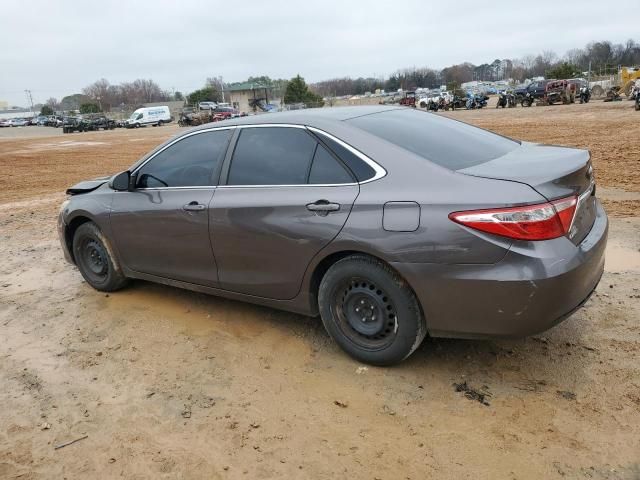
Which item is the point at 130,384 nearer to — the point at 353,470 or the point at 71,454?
the point at 71,454

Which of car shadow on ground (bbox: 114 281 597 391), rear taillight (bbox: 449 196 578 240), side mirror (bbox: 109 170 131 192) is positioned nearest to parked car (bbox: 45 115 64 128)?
side mirror (bbox: 109 170 131 192)

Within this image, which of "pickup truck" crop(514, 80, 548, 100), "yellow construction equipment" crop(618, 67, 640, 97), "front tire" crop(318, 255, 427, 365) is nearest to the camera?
"front tire" crop(318, 255, 427, 365)

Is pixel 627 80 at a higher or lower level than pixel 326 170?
higher

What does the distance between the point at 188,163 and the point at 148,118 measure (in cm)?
5735

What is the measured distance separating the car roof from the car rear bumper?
1214 mm

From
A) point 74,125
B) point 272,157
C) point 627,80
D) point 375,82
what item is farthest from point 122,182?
point 375,82

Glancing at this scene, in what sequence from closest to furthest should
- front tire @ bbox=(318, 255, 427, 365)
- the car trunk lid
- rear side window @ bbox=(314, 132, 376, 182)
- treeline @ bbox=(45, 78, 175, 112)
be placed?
the car trunk lid → front tire @ bbox=(318, 255, 427, 365) → rear side window @ bbox=(314, 132, 376, 182) → treeline @ bbox=(45, 78, 175, 112)

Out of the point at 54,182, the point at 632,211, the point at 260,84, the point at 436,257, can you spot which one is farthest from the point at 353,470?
the point at 260,84

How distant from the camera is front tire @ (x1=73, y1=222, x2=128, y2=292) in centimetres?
502

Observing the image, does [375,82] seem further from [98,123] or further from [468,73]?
[98,123]

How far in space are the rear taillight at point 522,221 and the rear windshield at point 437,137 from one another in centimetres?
44

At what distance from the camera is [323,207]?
338 cm

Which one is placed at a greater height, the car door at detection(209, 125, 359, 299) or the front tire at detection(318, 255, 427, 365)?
the car door at detection(209, 125, 359, 299)

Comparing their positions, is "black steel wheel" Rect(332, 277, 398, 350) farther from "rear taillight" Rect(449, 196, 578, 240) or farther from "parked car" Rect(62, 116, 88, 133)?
"parked car" Rect(62, 116, 88, 133)
